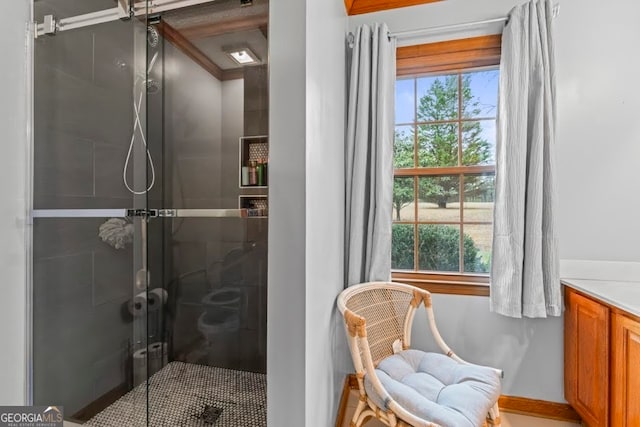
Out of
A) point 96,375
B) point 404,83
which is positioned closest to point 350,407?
point 96,375

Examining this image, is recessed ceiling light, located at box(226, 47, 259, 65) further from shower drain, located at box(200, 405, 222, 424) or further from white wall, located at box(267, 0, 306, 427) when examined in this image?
shower drain, located at box(200, 405, 222, 424)

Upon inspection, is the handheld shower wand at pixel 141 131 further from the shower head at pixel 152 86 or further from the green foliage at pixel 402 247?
the green foliage at pixel 402 247

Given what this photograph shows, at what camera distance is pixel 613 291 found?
1.54m

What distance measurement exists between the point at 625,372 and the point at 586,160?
1176mm

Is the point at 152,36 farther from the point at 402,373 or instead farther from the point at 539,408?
the point at 539,408

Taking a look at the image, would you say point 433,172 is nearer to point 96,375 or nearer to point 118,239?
point 118,239

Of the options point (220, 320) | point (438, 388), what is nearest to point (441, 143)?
point (438, 388)

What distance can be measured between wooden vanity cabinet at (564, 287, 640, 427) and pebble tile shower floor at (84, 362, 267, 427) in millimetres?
1654

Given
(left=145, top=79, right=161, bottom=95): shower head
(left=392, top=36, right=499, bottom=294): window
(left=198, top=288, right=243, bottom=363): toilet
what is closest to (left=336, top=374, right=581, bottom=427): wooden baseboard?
(left=392, top=36, right=499, bottom=294): window

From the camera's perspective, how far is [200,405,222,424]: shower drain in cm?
158

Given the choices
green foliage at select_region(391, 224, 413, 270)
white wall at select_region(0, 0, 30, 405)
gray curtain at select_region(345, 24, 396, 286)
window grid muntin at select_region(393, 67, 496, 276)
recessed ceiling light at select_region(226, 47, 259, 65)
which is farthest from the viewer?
green foliage at select_region(391, 224, 413, 270)

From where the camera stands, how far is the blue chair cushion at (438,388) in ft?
4.00

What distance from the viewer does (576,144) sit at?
183 cm

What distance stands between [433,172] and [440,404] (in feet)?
4.71
